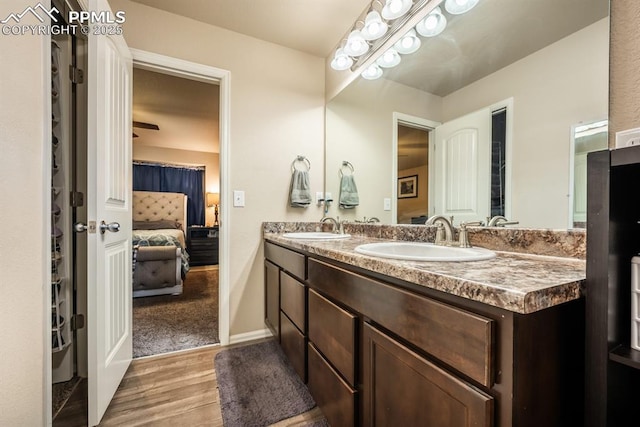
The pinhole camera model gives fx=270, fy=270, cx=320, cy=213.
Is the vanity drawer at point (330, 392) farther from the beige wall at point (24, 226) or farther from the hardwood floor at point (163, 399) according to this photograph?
the beige wall at point (24, 226)

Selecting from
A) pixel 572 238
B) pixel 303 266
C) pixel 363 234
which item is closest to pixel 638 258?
pixel 572 238

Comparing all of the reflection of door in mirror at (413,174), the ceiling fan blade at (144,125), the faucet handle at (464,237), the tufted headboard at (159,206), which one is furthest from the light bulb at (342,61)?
the tufted headboard at (159,206)

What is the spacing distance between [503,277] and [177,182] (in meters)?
6.20

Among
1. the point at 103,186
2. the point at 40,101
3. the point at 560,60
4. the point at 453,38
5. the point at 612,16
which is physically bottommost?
the point at 103,186

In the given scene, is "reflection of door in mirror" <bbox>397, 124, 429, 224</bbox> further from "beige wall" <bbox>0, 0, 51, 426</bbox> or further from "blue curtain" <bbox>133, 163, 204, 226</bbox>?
"blue curtain" <bbox>133, 163, 204, 226</bbox>

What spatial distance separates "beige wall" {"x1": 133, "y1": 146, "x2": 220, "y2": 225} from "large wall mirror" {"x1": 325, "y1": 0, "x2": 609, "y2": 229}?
4.47 m

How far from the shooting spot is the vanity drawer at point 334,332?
926 mm

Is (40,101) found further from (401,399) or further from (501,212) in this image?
(501,212)

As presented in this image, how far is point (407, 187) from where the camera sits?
1634 millimetres

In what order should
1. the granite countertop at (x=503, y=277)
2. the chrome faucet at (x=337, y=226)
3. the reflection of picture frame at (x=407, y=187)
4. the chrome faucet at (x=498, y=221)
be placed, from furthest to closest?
the chrome faucet at (x=337, y=226)
the reflection of picture frame at (x=407, y=187)
the chrome faucet at (x=498, y=221)
the granite countertop at (x=503, y=277)

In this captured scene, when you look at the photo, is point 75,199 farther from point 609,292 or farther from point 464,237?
point 609,292

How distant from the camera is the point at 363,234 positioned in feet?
6.26

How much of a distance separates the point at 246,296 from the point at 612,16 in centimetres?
231

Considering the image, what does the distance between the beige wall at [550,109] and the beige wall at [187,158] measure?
514cm
